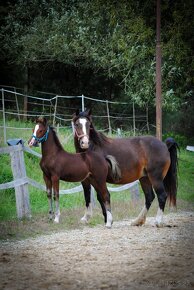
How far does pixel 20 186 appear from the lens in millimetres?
8992

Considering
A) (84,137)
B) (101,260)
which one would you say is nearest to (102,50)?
(84,137)

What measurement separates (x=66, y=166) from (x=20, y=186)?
86 centimetres

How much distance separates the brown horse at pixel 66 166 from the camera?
28.9 ft

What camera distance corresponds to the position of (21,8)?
25203 mm

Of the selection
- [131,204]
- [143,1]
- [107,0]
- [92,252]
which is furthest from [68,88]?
[92,252]

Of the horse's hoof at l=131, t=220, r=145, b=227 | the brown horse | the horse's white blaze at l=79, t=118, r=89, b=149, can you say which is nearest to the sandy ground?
the horse's hoof at l=131, t=220, r=145, b=227

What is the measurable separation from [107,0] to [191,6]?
12.3 ft

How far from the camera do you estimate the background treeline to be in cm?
1785

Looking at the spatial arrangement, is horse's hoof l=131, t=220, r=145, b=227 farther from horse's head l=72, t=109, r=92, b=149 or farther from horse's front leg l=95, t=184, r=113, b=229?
horse's head l=72, t=109, r=92, b=149

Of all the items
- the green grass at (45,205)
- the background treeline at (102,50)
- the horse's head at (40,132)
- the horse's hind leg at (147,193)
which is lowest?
the green grass at (45,205)

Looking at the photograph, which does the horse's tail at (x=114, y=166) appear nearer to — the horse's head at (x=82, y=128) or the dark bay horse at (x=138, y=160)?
the dark bay horse at (x=138, y=160)

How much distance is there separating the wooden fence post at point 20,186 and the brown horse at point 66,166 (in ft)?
1.18

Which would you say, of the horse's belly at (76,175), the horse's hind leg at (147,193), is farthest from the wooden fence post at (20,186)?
the horse's hind leg at (147,193)

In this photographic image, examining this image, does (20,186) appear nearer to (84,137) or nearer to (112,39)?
(84,137)
